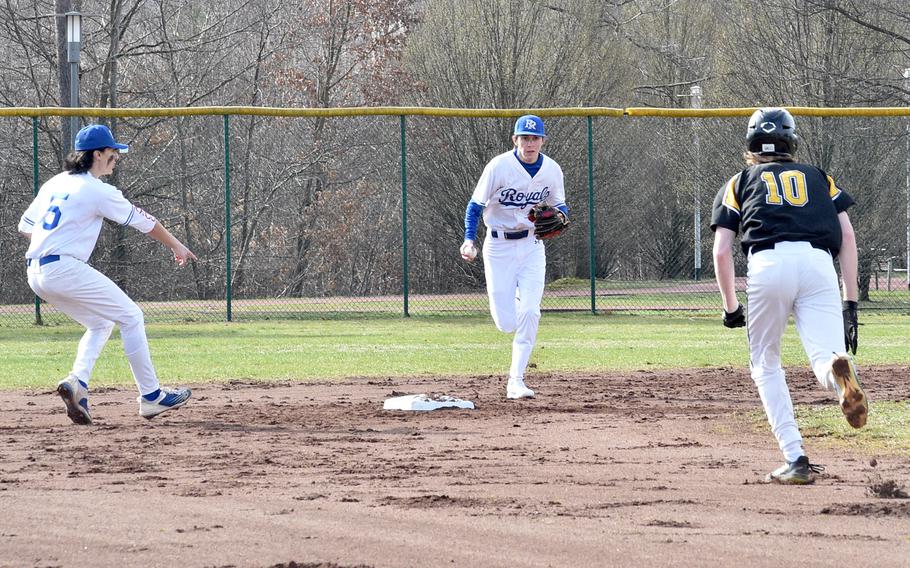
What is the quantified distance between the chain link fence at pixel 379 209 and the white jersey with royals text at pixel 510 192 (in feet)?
24.7

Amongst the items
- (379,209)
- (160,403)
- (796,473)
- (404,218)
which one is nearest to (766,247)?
(796,473)

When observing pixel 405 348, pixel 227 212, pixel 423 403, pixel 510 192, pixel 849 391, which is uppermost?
pixel 510 192

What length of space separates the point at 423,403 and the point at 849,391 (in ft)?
12.9

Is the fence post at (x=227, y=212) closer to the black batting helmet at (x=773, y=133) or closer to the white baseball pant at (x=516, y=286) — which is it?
the white baseball pant at (x=516, y=286)

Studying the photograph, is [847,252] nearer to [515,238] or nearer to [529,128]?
[529,128]

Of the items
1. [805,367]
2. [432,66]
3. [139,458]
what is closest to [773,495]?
[139,458]

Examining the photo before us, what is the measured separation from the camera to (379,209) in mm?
18156

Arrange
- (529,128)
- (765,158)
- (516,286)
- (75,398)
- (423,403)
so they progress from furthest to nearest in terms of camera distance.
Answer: (516,286)
(529,128)
(423,403)
(75,398)
(765,158)

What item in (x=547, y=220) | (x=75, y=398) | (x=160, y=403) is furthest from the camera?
(x=547, y=220)

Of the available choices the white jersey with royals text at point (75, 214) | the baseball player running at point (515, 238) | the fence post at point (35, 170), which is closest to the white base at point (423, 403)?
the baseball player running at point (515, 238)

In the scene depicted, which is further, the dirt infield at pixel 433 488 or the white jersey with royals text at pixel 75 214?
the white jersey with royals text at pixel 75 214

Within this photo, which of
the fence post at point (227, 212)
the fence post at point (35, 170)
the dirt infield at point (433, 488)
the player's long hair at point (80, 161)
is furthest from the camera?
the fence post at point (227, 212)

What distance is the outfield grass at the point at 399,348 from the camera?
37.3ft

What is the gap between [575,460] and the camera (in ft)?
20.9
